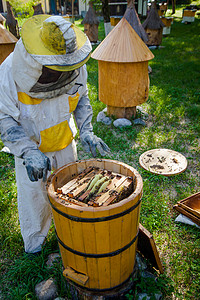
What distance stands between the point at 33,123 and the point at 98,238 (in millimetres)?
1079

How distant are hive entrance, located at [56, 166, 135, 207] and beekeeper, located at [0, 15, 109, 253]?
0.80ft

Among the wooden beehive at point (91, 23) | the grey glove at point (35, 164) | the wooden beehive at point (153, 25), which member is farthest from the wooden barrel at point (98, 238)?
the wooden beehive at point (91, 23)

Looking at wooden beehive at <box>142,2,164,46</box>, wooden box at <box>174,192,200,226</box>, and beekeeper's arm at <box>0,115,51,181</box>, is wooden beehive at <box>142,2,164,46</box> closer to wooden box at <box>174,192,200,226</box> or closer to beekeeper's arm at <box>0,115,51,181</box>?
wooden box at <box>174,192,200,226</box>

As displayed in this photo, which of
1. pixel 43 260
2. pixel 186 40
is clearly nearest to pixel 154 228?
pixel 43 260

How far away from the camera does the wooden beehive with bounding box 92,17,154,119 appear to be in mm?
4523

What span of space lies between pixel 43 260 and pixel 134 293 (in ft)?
3.14

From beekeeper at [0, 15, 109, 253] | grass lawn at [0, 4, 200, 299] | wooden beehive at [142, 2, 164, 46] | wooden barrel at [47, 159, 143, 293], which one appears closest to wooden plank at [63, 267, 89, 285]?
wooden barrel at [47, 159, 143, 293]

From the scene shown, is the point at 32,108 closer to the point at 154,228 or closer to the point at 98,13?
the point at 154,228

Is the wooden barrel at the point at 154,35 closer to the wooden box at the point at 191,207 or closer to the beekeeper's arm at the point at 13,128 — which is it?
the wooden box at the point at 191,207

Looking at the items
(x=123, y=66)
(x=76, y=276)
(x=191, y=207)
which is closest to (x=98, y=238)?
(x=76, y=276)

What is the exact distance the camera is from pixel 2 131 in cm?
208

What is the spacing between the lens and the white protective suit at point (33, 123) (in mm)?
1953

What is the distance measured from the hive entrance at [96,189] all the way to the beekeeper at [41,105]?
245 millimetres

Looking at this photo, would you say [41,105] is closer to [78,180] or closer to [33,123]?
[33,123]
